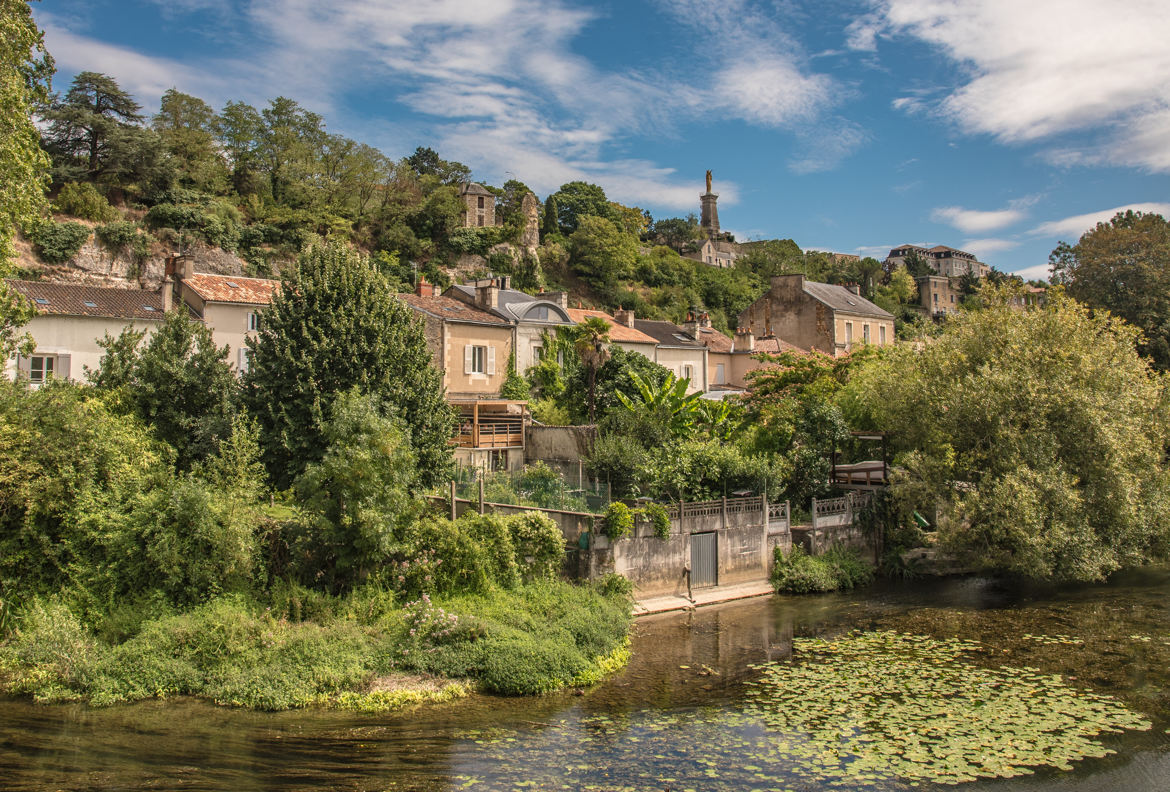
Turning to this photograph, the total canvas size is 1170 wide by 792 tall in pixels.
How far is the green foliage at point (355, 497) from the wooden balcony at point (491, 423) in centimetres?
1142

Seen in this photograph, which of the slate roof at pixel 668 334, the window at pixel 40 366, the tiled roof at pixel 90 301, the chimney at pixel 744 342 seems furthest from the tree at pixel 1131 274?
the window at pixel 40 366

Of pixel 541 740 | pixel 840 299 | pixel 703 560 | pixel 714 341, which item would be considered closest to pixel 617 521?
pixel 703 560

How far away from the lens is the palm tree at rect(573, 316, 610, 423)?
32.3 meters

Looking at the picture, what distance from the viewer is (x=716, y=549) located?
22.0 meters

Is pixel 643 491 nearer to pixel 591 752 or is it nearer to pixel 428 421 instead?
pixel 428 421

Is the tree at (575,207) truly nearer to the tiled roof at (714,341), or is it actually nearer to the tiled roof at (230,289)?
the tiled roof at (714,341)

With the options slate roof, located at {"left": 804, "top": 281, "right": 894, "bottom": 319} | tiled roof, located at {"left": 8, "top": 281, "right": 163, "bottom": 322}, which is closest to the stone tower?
slate roof, located at {"left": 804, "top": 281, "right": 894, "bottom": 319}

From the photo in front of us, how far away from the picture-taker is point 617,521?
19.3 meters

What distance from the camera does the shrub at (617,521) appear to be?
19328 mm

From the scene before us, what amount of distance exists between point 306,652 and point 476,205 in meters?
67.5

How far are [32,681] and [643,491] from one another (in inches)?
624

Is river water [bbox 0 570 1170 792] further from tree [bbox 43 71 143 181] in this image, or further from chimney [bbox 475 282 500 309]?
tree [bbox 43 71 143 181]

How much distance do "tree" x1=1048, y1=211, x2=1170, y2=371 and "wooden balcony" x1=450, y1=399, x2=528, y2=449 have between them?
3116cm

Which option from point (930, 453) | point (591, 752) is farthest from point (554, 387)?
point (591, 752)
